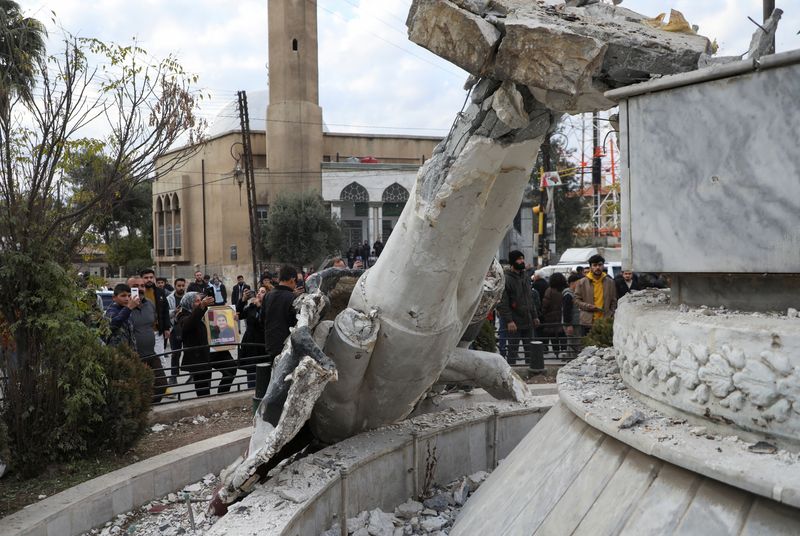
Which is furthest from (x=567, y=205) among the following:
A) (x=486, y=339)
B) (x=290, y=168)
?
(x=486, y=339)

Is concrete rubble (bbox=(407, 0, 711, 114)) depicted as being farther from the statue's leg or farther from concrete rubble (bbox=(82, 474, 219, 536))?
concrete rubble (bbox=(82, 474, 219, 536))

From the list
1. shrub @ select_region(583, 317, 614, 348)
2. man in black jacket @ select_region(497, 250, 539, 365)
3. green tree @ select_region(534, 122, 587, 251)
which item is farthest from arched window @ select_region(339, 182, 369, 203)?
shrub @ select_region(583, 317, 614, 348)

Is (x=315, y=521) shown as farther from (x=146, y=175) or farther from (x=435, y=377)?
(x=146, y=175)

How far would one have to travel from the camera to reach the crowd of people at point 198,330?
7.10 m

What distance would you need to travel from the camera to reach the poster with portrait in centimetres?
911

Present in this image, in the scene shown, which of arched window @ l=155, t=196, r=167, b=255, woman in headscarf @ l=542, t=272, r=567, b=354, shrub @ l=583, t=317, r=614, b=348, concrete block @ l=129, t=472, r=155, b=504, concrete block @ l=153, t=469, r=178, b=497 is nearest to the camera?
concrete block @ l=129, t=472, r=155, b=504

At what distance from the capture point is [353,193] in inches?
1475

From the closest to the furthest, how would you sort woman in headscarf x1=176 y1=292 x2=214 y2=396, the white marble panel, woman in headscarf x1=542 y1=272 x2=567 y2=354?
1. the white marble panel
2. woman in headscarf x1=176 y1=292 x2=214 y2=396
3. woman in headscarf x1=542 y1=272 x2=567 y2=354

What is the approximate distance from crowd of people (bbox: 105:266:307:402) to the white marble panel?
4.97 m

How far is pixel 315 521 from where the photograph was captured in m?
3.10

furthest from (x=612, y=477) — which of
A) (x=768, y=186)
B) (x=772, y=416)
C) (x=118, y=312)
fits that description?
(x=118, y=312)

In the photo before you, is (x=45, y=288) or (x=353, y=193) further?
(x=353, y=193)

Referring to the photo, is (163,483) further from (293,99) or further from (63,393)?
(293,99)

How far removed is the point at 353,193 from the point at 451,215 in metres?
34.7
